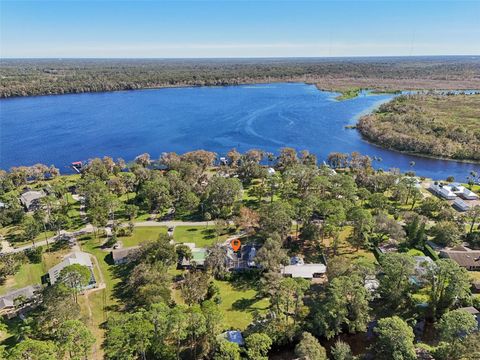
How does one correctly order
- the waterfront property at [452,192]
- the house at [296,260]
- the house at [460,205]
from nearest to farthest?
the house at [296,260] < the house at [460,205] < the waterfront property at [452,192]

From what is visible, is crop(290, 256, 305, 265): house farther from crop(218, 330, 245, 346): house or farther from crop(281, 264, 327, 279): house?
crop(218, 330, 245, 346): house

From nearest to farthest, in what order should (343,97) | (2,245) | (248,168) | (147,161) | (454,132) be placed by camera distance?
(2,245), (248,168), (147,161), (454,132), (343,97)

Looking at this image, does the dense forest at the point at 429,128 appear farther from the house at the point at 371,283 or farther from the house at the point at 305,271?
the house at the point at 305,271

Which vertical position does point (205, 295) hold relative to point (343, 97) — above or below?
below

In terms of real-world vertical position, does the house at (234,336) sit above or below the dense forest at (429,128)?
below

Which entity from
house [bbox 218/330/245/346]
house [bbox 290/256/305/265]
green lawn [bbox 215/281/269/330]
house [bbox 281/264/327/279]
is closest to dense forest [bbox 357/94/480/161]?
house [bbox 290/256/305/265]

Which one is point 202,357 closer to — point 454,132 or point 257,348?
point 257,348

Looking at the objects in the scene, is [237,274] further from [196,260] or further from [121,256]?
[121,256]

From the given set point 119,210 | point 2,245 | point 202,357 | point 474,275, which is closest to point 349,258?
point 474,275

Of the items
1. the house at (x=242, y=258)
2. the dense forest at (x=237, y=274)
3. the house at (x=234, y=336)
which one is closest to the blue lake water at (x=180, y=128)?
the dense forest at (x=237, y=274)
